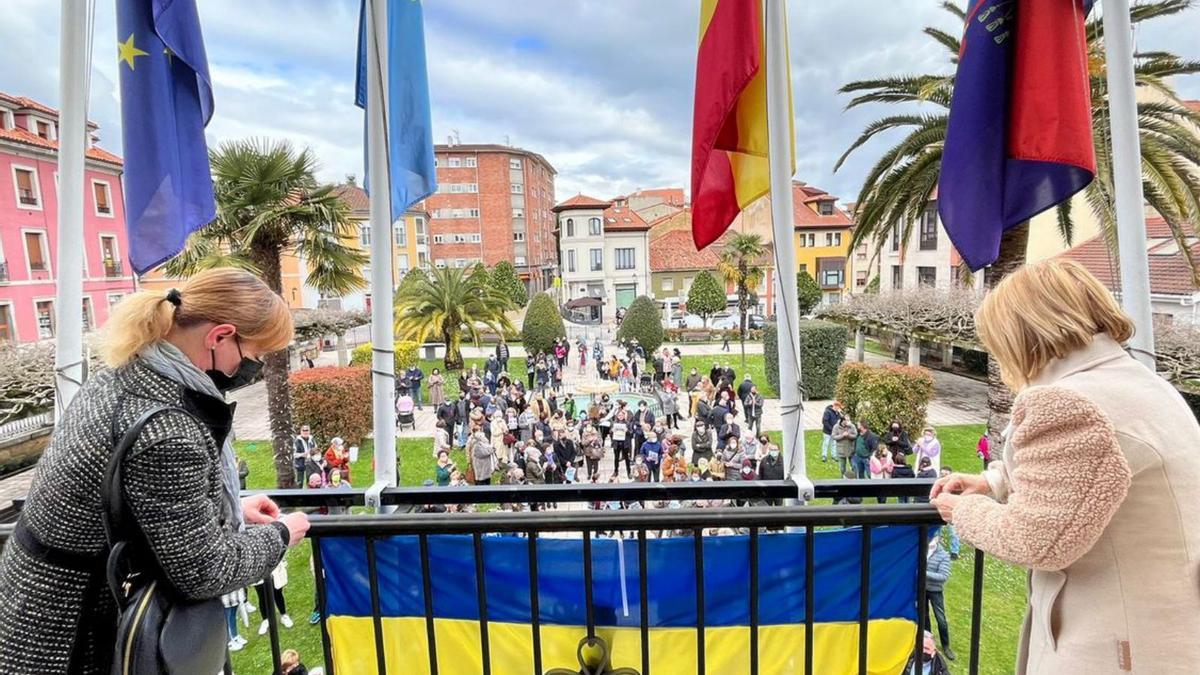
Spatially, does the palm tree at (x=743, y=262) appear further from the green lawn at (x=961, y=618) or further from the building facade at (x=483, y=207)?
the building facade at (x=483, y=207)

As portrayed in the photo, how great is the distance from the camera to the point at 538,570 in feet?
6.98

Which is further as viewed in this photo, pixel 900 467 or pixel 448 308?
pixel 448 308

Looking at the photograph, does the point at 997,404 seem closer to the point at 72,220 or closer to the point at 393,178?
the point at 393,178

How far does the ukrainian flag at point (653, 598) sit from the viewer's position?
212 cm

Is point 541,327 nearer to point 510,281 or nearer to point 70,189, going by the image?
point 510,281

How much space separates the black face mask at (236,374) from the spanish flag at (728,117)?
2227 mm

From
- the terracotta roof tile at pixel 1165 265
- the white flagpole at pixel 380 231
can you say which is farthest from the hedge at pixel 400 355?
the terracotta roof tile at pixel 1165 265

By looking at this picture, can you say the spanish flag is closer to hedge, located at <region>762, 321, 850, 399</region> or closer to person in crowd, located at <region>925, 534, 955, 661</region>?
person in crowd, located at <region>925, 534, 955, 661</region>

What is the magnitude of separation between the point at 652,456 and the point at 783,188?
1100 centimetres

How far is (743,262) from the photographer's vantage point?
34656 mm

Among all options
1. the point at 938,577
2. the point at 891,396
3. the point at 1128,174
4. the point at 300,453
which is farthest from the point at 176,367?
the point at 891,396

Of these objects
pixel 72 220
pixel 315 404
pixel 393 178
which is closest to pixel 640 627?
pixel 393 178

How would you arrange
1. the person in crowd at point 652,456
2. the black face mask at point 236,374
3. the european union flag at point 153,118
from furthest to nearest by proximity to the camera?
1. the person in crowd at point 652,456
2. the european union flag at point 153,118
3. the black face mask at point 236,374

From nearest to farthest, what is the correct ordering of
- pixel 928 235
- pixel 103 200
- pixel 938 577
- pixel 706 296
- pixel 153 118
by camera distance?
pixel 153 118
pixel 938 577
pixel 103 200
pixel 928 235
pixel 706 296
